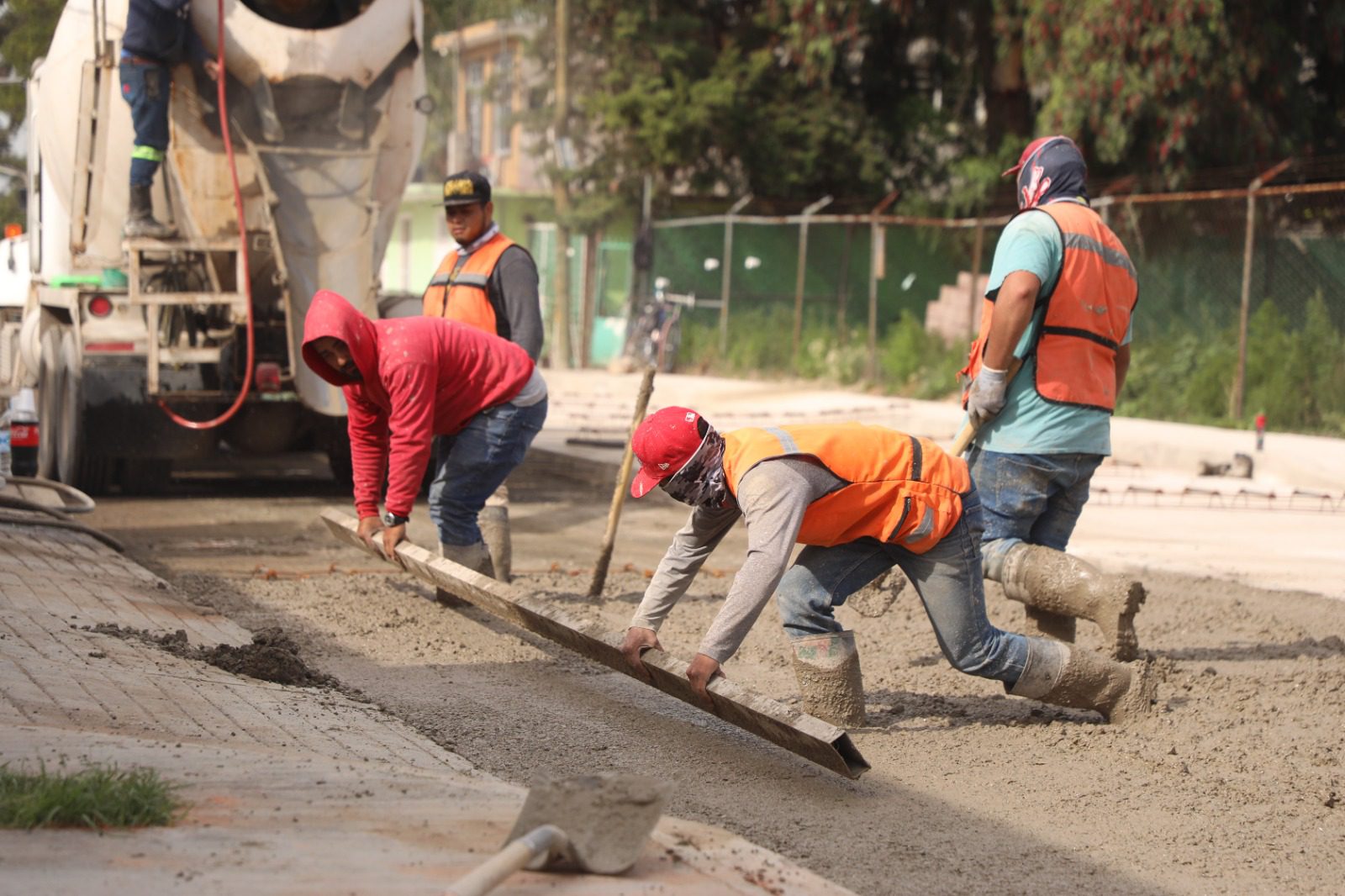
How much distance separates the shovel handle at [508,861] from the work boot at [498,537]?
457 cm

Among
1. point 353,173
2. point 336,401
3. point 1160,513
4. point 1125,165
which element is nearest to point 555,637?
point 336,401

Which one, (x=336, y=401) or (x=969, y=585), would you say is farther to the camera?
(x=336, y=401)

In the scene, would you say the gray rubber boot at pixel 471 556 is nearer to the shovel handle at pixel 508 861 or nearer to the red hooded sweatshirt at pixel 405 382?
the red hooded sweatshirt at pixel 405 382

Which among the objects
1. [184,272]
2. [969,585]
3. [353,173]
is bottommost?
[969,585]

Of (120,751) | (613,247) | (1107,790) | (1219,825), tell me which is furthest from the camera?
(613,247)

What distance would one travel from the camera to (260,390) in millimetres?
10656

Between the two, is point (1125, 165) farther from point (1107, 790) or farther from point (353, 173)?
point (1107, 790)

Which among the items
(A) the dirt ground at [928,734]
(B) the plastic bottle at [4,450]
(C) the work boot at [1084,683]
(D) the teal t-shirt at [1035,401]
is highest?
(D) the teal t-shirt at [1035,401]

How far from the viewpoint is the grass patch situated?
3.38 metres

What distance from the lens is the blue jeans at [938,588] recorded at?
5164 mm

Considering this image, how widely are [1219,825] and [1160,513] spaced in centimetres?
699

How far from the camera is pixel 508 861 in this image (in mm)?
3072

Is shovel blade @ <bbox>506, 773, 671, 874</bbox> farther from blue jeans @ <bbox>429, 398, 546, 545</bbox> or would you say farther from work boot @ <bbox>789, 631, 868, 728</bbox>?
blue jeans @ <bbox>429, 398, 546, 545</bbox>

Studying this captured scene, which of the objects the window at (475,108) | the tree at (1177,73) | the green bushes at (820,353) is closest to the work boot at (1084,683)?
the tree at (1177,73)
